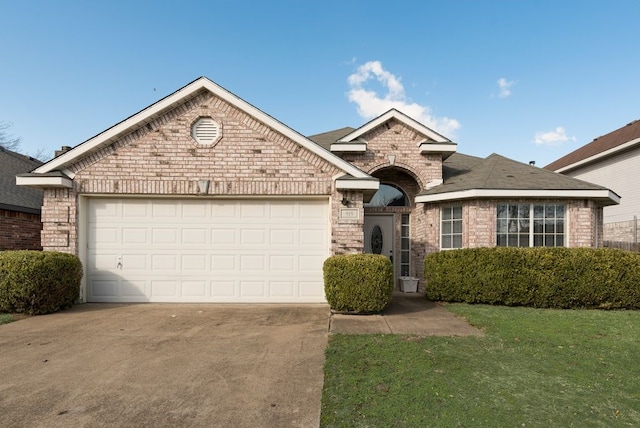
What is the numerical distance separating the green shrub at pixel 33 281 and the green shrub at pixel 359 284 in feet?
18.6

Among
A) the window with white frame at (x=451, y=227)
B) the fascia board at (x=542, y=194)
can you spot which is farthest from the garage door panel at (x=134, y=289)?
the fascia board at (x=542, y=194)

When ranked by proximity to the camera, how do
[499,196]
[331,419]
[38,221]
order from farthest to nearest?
[38,221], [499,196], [331,419]

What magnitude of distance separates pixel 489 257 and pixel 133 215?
28.4 feet

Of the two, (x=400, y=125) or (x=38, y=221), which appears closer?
(x=38, y=221)

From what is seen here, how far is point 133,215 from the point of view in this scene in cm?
848

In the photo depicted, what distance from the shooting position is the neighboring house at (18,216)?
9.81m

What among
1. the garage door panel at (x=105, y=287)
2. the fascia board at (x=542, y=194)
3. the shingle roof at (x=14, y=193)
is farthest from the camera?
the shingle roof at (x=14, y=193)

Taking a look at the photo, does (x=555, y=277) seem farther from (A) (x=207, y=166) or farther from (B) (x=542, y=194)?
(A) (x=207, y=166)

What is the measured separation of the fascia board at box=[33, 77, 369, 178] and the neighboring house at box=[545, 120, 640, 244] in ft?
51.6

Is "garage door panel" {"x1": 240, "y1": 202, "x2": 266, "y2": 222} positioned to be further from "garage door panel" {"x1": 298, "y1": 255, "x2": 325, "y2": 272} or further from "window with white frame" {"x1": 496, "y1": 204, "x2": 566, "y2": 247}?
"window with white frame" {"x1": 496, "y1": 204, "x2": 566, "y2": 247}

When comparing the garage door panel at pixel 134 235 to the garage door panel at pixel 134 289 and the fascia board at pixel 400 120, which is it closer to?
the garage door panel at pixel 134 289

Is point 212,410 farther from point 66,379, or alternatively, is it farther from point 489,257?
point 489,257

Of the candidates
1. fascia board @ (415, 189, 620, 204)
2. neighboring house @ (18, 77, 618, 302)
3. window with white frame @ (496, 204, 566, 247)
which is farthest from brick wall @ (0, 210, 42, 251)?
window with white frame @ (496, 204, 566, 247)

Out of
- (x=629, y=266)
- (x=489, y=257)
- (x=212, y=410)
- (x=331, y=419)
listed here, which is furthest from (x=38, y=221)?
(x=629, y=266)
